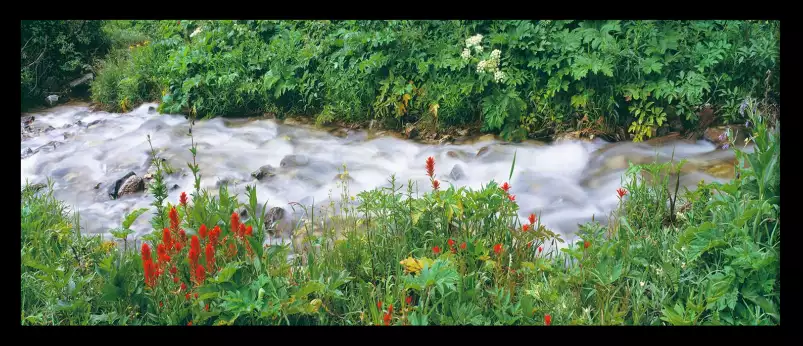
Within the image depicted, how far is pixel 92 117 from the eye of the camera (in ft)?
22.0

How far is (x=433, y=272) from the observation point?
278cm

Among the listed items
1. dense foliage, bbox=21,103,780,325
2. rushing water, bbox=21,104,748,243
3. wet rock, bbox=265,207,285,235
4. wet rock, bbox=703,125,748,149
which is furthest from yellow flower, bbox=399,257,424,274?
wet rock, bbox=703,125,748,149

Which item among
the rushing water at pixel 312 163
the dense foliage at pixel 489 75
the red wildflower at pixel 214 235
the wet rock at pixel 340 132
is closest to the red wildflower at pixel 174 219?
the red wildflower at pixel 214 235

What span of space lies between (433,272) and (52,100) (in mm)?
4926

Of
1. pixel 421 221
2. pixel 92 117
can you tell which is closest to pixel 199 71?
pixel 92 117

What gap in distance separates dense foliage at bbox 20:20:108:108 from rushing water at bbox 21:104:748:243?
300 millimetres

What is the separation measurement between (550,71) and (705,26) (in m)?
1.29

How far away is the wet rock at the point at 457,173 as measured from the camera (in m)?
5.07

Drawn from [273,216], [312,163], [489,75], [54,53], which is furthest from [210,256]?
[54,53]

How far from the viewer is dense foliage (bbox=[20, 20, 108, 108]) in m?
6.06

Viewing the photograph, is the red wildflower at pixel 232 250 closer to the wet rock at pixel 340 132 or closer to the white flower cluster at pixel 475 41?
the wet rock at pixel 340 132

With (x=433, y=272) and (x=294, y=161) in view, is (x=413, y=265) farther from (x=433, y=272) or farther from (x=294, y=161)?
(x=294, y=161)
